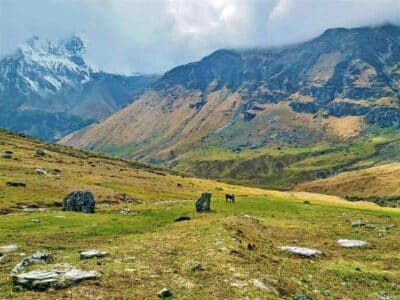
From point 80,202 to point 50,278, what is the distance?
4748 centimetres

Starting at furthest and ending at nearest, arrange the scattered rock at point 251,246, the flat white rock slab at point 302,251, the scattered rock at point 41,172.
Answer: the scattered rock at point 41,172
the flat white rock slab at point 302,251
the scattered rock at point 251,246

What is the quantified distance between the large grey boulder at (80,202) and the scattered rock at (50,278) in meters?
45.6

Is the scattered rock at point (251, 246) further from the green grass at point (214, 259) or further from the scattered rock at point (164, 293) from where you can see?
the scattered rock at point (164, 293)

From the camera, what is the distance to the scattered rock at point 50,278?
3025 cm

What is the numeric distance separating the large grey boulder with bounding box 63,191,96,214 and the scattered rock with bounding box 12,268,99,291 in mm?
45624

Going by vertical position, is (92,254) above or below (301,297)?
above

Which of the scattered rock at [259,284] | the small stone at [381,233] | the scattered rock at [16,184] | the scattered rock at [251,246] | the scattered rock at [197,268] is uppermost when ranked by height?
the scattered rock at [16,184]

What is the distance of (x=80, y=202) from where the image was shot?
77.4m

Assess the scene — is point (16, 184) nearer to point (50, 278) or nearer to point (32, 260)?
point (32, 260)

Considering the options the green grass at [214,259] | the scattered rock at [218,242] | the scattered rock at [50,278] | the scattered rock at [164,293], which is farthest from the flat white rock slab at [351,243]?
the scattered rock at [50,278]

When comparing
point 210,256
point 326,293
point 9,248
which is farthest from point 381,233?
point 9,248

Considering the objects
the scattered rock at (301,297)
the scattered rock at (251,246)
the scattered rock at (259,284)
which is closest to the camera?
the scattered rock at (301,297)

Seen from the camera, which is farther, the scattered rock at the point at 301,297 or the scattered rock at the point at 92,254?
the scattered rock at the point at 92,254

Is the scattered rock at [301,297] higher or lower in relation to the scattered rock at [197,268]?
lower
